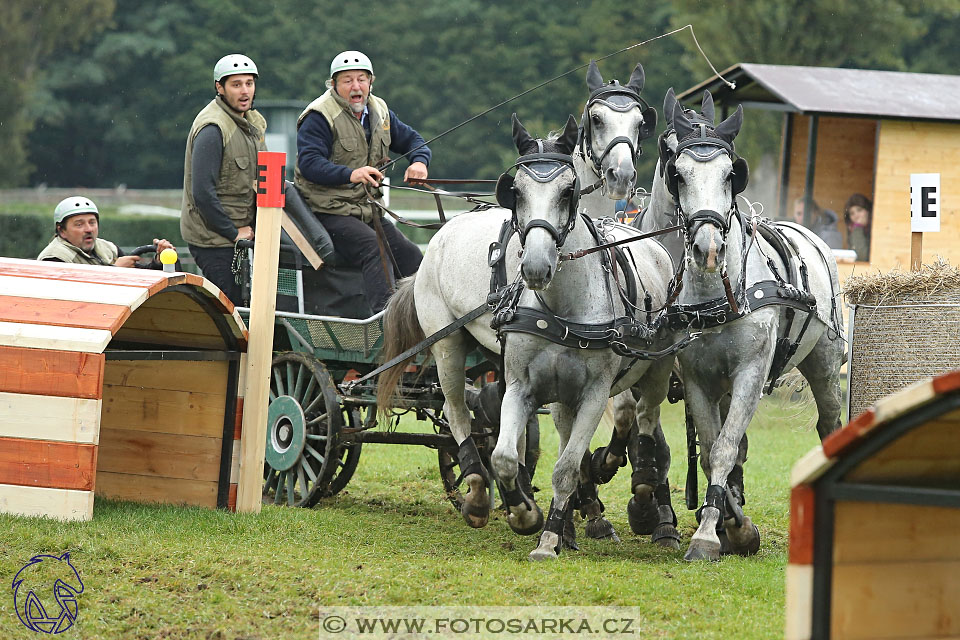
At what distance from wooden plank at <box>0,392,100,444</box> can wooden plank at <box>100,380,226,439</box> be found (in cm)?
115

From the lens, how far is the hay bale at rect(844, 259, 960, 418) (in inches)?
255

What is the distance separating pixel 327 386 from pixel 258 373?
1.83 ft

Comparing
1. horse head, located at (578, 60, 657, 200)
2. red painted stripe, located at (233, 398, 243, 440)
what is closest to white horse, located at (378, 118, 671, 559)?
horse head, located at (578, 60, 657, 200)

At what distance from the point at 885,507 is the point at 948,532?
31 centimetres

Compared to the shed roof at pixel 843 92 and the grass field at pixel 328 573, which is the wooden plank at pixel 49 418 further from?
the shed roof at pixel 843 92

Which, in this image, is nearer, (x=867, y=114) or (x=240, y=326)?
(x=240, y=326)

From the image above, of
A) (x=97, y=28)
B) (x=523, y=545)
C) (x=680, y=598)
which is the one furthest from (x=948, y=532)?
(x=97, y=28)

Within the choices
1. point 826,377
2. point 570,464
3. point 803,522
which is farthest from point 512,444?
point 803,522

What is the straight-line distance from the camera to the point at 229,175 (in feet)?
Answer: 27.0

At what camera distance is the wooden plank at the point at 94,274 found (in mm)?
6590

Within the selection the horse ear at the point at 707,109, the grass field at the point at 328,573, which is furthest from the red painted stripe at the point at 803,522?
the horse ear at the point at 707,109

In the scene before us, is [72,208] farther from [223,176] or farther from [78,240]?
[223,176]

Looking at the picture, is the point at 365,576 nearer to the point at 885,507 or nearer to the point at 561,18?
the point at 885,507

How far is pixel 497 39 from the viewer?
36656 millimetres
